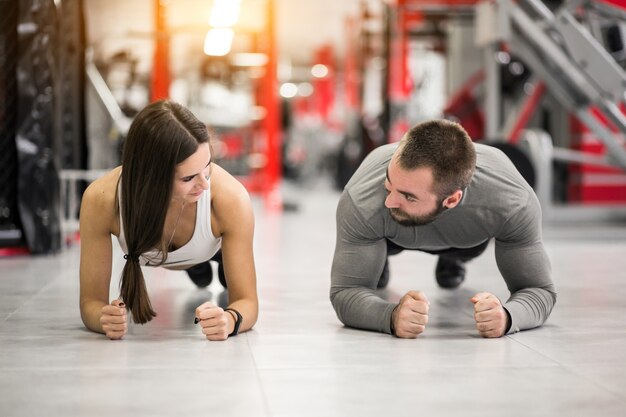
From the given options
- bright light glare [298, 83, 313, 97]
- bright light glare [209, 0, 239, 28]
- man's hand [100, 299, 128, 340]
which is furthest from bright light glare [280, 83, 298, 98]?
man's hand [100, 299, 128, 340]

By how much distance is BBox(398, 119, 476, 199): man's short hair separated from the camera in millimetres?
2273

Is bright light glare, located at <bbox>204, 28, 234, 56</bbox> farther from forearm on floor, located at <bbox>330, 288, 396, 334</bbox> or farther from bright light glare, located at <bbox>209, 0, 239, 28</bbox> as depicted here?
forearm on floor, located at <bbox>330, 288, 396, 334</bbox>

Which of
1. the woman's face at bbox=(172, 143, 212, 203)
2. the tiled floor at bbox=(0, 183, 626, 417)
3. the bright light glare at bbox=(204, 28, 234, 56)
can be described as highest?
the bright light glare at bbox=(204, 28, 234, 56)

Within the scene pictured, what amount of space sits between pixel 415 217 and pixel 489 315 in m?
0.35

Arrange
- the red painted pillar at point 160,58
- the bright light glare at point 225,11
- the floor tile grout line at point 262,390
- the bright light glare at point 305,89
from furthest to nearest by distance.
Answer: the bright light glare at point 305,89, the bright light glare at point 225,11, the red painted pillar at point 160,58, the floor tile grout line at point 262,390

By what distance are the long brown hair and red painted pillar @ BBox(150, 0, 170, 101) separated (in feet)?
23.1

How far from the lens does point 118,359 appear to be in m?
2.22

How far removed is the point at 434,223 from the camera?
2.58 meters

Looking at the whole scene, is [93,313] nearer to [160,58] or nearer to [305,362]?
[305,362]

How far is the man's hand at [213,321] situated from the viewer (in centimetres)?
233

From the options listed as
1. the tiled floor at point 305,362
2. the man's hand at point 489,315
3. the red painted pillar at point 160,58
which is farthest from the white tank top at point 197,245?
the red painted pillar at point 160,58

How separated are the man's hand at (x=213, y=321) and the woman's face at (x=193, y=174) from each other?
301mm

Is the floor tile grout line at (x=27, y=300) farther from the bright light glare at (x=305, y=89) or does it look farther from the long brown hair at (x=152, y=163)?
the bright light glare at (x=305, y=89)

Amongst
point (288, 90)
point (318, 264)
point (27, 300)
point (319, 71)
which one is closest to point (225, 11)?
point (318, 264)
